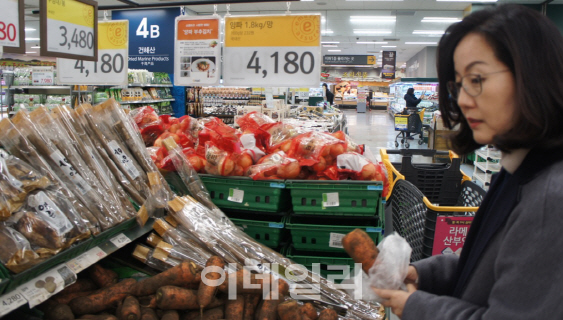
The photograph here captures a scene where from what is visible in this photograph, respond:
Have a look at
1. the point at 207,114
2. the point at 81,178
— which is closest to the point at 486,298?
the point at 81,178

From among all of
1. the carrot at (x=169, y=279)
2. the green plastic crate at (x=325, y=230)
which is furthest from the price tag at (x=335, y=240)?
the carrot at (x=169, y=279)

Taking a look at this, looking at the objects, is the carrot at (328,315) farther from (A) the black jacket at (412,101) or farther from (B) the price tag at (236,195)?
(A) the black jacket at (412,101)

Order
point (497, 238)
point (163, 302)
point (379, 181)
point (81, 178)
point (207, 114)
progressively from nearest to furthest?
1. point (497, 238)
2. point (163, 302)
3. point (81, 178)
4. point (379, 181)
5. point (207, 114)

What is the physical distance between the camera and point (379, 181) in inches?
82.7

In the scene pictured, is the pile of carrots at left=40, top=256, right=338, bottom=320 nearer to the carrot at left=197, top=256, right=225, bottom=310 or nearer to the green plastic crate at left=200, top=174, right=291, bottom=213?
the carrot at left=197, top=256, right=225, bottom=310

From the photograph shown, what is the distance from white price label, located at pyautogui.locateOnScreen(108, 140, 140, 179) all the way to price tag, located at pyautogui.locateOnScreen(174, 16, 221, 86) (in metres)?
1.68

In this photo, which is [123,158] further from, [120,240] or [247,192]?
[247,192]

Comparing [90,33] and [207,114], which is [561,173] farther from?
[207,114]

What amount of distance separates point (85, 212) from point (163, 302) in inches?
18.5

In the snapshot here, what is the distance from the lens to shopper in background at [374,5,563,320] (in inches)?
28.9

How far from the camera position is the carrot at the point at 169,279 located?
5.12ft

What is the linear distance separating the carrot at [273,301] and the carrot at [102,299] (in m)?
0.53

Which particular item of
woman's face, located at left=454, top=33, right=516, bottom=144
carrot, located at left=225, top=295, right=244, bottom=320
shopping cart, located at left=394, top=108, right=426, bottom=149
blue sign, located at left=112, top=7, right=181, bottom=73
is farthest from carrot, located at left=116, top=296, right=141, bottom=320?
shopping cart, located at left=394, top=108, right=426, bottom=149

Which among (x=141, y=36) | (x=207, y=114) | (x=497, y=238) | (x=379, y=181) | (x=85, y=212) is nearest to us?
(x=497, y=238)
